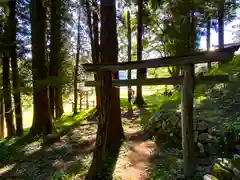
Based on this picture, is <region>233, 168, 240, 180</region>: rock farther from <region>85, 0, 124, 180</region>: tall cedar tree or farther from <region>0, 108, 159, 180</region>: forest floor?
<region>85, 0, 124, 180</region>: tall cedar tree

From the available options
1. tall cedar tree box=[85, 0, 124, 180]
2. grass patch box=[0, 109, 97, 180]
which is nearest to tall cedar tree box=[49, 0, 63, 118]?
grass patch box=[0, 109, 97, 180]

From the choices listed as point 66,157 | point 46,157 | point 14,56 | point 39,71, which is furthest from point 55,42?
point 66,157

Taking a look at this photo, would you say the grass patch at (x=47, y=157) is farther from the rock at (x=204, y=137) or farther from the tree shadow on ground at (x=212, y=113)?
the rock at (x=204, y=137)

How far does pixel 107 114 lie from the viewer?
16.2ft

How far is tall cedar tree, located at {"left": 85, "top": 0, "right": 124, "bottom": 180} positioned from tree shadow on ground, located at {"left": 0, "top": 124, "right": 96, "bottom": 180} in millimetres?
626

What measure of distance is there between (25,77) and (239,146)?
9.39 m

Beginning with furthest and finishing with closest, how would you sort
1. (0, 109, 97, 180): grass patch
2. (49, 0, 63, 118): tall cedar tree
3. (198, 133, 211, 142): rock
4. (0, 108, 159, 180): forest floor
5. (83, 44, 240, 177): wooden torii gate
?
1. (49, 0, 63, 118): tall cedar tree
2. (198, 133, 211, 142): rock
3. (0, 109, 97, 180): grass patch
4. (0, 108, 159, 180): forest floor
5. (83, 44, 240, 177): wooden torii gate

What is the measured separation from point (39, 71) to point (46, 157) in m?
3.34

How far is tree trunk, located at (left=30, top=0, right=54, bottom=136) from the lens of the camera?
870 centimetres

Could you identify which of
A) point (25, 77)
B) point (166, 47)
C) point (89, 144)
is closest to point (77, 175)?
point (89, 144)

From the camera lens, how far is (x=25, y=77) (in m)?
11.4

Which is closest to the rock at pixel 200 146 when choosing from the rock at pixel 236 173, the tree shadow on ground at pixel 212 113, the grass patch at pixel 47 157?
the tree shadow on ground at pixel 212 113

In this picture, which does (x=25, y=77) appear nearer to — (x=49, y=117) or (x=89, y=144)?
(x=49, y=117)

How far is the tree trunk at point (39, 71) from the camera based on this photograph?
870cm
